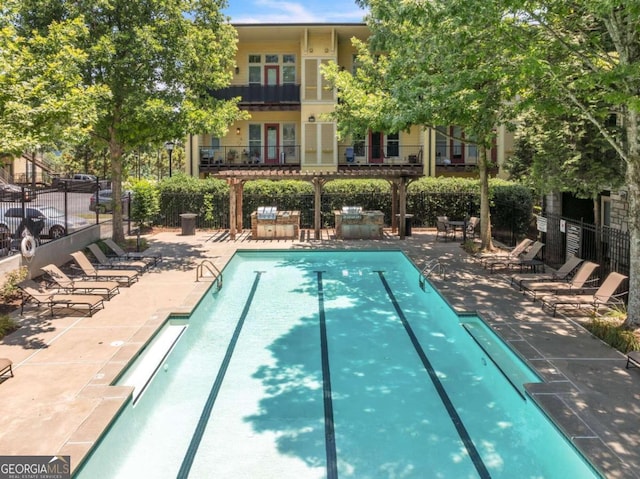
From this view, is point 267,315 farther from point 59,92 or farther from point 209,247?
point 209,247

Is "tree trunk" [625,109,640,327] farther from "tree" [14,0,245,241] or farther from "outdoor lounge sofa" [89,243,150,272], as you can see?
"tree" [14,0,245,241]

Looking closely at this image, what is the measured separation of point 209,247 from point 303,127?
43.6ft

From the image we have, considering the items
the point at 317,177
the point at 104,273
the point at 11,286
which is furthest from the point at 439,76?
the point at 317,177

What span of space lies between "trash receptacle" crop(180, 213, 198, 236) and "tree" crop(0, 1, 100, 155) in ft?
37.6

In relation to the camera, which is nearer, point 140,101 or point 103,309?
point 103,309

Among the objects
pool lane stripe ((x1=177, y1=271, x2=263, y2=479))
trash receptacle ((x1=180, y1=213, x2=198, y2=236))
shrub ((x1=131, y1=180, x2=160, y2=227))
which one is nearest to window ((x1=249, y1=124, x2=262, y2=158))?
shrub ((x1=131, y1=180, x2=160, y2=227))

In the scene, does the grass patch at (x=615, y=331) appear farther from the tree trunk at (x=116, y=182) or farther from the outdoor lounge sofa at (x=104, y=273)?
the tree trunk at (x=116, y=182)

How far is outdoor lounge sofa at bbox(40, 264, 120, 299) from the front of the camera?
1245 centimetres

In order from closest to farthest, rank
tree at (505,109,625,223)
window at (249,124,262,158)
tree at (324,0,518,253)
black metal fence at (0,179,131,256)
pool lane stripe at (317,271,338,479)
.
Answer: pool lane stripe at (317,271,338,479)
tree at (324,0,518,253)
tree at (505,109,625,223)
black metal fence at (0,179,131,256)
window at (249,124,262,158)

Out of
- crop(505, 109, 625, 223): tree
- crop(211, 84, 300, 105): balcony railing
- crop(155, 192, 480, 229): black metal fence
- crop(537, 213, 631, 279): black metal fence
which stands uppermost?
crop(211, 84, 300, 105): balcony railing

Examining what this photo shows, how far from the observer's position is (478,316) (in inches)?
445

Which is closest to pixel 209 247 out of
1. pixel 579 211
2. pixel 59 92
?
pixel 59 92

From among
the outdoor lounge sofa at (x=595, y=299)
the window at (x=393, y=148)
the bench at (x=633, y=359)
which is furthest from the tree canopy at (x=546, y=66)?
the window at (x=393, y=148)

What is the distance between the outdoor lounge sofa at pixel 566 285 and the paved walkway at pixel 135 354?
1.17ft
